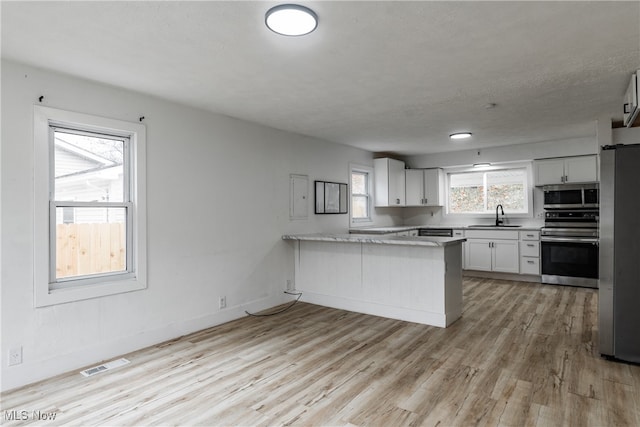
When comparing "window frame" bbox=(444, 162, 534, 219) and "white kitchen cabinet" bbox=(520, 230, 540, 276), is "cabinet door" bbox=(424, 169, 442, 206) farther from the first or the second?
"white kitchen cabinet" bbox=(520, 230, 540, 276)

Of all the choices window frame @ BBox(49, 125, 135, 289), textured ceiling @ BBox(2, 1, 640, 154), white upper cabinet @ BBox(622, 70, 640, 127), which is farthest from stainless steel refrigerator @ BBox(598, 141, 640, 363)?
window frame @ BBox(49, 125, 135, 289)

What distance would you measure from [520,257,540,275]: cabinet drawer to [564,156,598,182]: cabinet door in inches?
53.7

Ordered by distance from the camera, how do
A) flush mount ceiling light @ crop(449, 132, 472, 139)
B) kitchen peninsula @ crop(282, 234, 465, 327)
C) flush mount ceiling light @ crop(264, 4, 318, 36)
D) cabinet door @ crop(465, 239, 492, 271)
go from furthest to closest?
1. cabinet door @ crop(465, 239, 492, 271)
2. flush mount ceiling light @ crop(449, 132, 472, 139)
3. kitchen peninsula @ crop(282, 234, 465, 327)
4. flush mount ceiling light @ crop(264, 4, 318, 36)

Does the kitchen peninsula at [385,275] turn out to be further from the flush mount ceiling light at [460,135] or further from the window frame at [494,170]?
the window frame at [494,170]

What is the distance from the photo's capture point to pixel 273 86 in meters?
3.30

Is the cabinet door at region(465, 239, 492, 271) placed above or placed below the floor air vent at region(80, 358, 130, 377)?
above

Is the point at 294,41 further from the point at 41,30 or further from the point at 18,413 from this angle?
the point at 18,413

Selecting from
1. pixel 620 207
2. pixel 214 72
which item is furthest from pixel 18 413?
pixel 620 207

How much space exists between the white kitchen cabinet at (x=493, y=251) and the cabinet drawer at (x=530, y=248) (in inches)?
3.2

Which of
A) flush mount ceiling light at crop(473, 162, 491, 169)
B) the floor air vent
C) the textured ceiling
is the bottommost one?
the floor air vent

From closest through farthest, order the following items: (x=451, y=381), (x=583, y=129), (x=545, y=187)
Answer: (x=451, y=381) → (x=583, y=129) → (x=545, y=187)

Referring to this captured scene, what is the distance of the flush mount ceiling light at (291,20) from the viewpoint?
2006 millimetres

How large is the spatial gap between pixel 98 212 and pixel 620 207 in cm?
429

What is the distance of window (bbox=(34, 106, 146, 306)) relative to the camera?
284 cm
